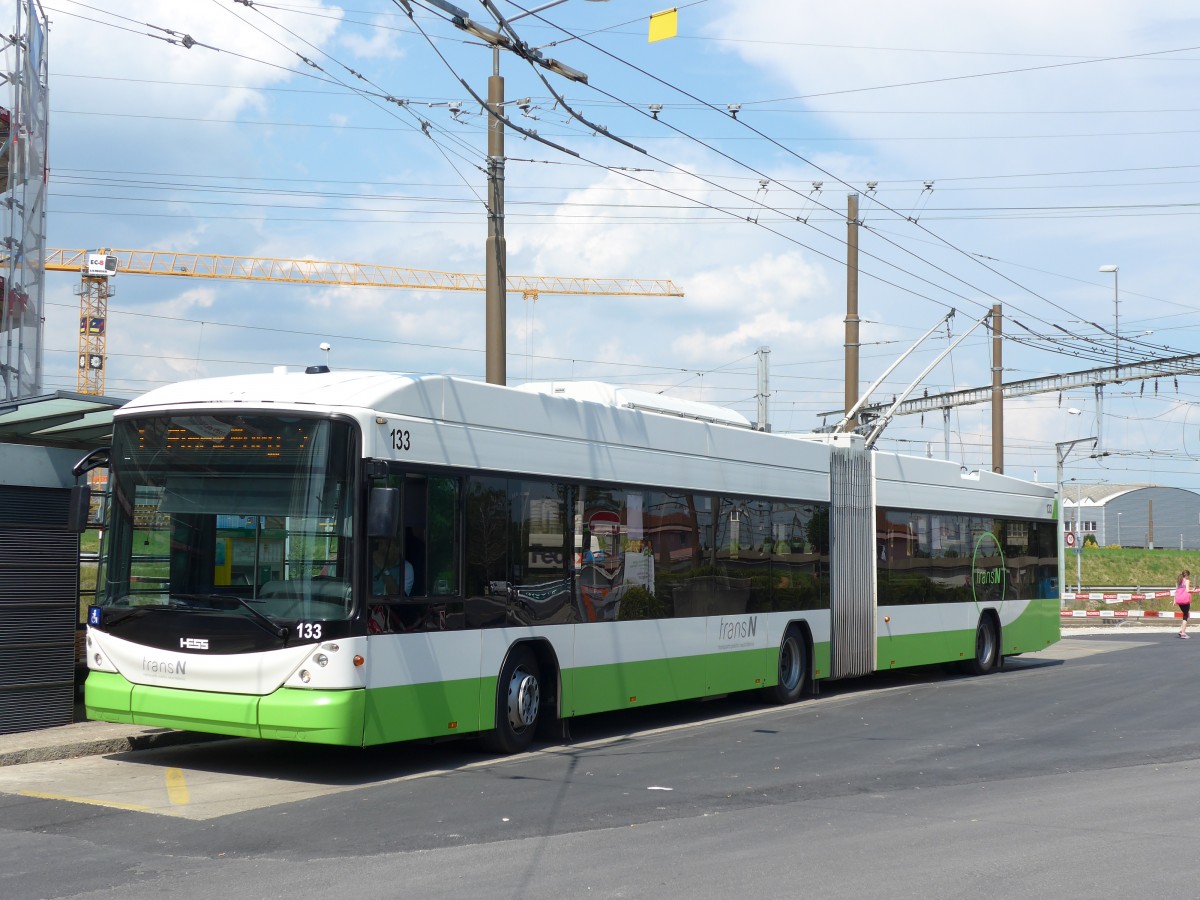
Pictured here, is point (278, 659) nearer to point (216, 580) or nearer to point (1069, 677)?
point (216, 580)

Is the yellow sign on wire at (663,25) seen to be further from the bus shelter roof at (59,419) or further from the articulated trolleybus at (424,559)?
the bus shelter roof at (59,419)

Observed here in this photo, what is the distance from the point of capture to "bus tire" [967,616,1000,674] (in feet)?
70.7

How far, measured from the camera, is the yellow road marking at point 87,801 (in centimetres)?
916

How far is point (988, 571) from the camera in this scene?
21.6 m

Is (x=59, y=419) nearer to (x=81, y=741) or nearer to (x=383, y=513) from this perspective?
(x=81, y=741)

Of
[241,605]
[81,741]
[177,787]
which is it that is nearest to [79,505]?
[241,605]

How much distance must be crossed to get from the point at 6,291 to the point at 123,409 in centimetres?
1745

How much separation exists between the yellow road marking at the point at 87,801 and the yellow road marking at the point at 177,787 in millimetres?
269

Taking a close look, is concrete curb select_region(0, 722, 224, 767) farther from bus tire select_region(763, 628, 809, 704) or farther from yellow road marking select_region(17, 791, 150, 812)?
bus tire select_region(763, 628, 809, 704)

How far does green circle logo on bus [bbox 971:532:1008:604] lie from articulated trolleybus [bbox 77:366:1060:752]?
5.77m

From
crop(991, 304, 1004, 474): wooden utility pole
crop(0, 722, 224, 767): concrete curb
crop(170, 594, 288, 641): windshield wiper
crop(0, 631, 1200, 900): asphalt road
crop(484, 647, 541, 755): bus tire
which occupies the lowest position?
crop(0, 631, 1200, 900): asphalt road

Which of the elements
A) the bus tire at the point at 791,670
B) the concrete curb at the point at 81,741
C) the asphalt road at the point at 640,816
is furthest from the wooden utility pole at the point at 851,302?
the concrete curb at the point at 81,741

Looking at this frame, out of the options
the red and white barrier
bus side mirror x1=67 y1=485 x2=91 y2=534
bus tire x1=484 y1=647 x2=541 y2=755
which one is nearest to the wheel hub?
bus tire x1=484 y1=647 x2=541 y2=755

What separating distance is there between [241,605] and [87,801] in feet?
5.50
